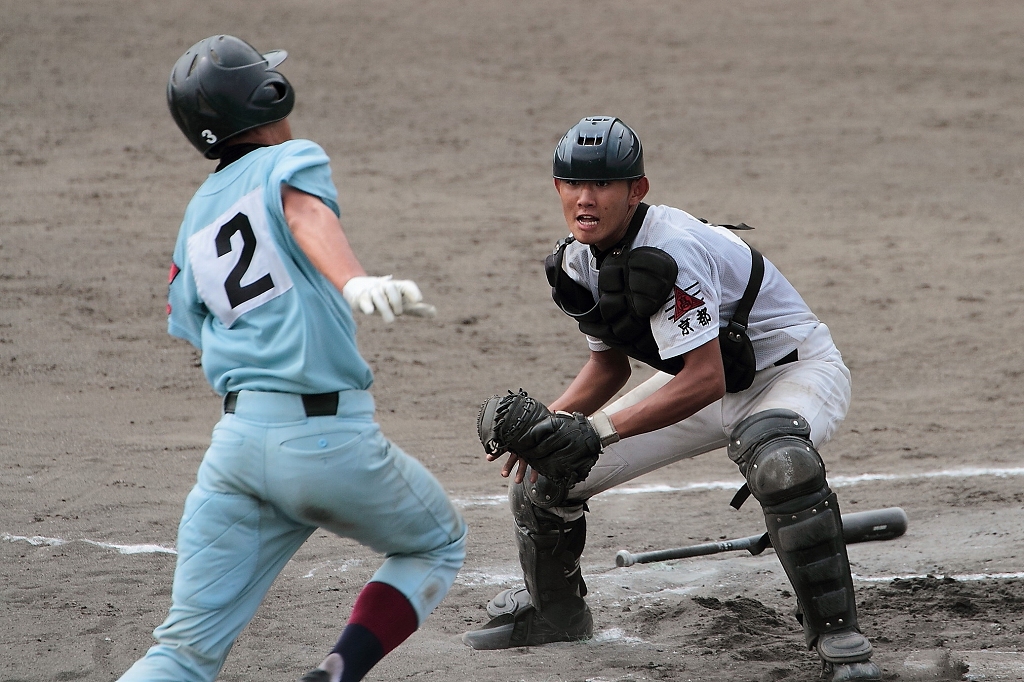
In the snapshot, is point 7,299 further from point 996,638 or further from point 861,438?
point 996,638

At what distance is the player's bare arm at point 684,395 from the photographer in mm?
3277

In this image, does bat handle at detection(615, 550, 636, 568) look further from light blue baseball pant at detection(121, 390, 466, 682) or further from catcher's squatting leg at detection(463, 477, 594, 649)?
light blue baseball pant at detection(121, 390, 466, 682)

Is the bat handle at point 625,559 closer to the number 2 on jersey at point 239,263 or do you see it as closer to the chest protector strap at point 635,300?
the chest protector strap at point 635,300

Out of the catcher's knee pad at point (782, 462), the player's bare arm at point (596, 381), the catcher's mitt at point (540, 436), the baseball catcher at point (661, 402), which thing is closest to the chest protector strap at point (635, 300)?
the baseball catcher at point (661, 402)

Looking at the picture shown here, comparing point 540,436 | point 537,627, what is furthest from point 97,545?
point 540,436

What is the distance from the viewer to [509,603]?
3.88m

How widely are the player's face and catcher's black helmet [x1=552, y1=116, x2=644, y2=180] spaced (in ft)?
0.07

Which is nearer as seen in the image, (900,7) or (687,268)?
(687,268)

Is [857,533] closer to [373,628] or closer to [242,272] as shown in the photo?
[373,628]

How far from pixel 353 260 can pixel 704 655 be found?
1.85m

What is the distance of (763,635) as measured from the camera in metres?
3.79

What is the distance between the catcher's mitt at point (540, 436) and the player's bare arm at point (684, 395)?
10cm

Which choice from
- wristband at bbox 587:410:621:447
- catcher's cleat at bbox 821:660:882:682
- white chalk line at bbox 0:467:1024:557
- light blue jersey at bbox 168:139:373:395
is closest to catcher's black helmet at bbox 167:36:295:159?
light blue jersey at bbox 168:139:373:395

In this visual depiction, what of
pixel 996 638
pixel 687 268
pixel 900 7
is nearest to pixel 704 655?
pixel 996 638
